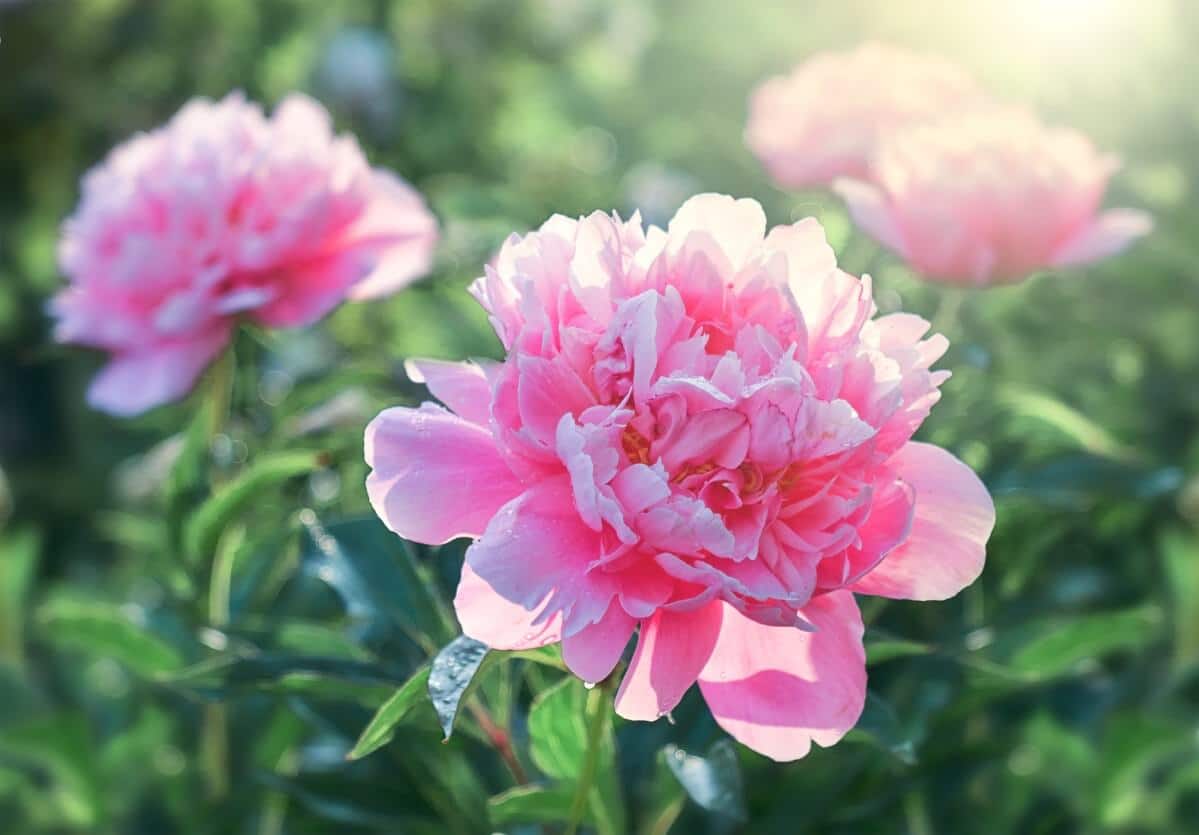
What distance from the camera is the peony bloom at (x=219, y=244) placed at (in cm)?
95

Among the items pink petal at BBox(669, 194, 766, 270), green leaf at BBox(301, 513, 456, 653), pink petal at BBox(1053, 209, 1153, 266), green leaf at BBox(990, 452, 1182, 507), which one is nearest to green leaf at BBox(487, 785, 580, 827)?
green leaf at BBox(301, 513, 456, 653)

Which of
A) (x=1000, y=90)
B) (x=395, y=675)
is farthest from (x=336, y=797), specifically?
(x=1000, y=90)

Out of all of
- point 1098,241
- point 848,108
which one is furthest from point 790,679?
point 848,108

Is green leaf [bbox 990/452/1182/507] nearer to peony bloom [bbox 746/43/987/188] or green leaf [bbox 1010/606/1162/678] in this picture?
green leaf [bbox 1010/606/1162/678]

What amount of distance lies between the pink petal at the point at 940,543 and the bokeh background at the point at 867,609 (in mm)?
105

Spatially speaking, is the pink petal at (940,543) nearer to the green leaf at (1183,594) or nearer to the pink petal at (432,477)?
the pink petal at (432,477)

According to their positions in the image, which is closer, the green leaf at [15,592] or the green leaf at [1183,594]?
the green leaf at [1183,594]

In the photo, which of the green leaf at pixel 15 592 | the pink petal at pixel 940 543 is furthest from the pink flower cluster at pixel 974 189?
the green leaf at pixel 15 592

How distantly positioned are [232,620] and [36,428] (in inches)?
118

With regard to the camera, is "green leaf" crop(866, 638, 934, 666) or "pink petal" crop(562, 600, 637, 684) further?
"green leaf" crop(866, 638, 934, 666)

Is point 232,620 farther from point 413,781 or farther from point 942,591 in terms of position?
point 942,591

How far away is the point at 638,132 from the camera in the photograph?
2461 mm

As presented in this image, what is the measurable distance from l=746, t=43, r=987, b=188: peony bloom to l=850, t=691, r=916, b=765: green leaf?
1.82ft

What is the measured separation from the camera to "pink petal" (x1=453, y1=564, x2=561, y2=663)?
53 centimetres
